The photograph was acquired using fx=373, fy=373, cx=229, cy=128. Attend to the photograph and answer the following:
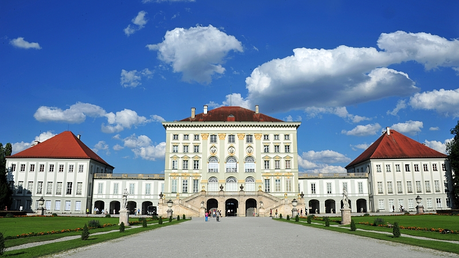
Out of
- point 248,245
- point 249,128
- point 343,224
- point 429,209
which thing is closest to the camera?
point 248,245

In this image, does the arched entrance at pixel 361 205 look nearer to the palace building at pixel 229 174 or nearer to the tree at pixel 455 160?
the palace building at pixel 229 174

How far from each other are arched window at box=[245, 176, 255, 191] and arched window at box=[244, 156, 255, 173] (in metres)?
1.22

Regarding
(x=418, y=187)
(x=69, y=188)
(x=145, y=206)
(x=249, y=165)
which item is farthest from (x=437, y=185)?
(x=69, y=188)

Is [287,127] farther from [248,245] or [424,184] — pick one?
[248,245]

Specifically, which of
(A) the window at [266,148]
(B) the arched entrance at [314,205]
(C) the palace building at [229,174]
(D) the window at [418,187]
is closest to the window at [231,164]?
(C) the palace building at [229,174]

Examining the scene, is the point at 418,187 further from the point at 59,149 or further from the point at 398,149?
the point at 59,149

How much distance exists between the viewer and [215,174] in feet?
212

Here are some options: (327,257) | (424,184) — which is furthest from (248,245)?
(424,184)

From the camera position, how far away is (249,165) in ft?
213

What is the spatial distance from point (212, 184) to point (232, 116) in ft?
41.8

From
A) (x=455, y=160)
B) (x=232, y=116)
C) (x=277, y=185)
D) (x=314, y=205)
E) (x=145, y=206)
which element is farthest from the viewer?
(x=314, y=205)

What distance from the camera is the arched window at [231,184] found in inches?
2527

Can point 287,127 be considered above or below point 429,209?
above

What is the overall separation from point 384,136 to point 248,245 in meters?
59.6
